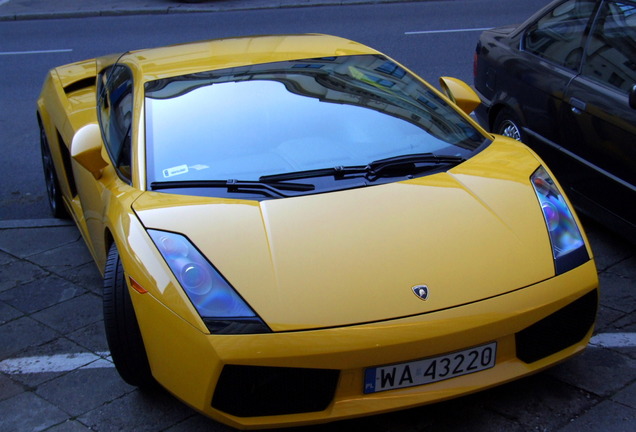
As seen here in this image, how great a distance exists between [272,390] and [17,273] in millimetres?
2612

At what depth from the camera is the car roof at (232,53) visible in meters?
4.23

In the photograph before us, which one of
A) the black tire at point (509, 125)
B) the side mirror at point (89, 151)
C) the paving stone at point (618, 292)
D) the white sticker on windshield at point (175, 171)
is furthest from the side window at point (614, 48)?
the side mirror at point (89, 151)

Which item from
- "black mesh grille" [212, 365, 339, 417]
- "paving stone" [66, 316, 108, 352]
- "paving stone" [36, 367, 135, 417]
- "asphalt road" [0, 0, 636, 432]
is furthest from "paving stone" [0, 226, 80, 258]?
"black mesh grille" [212, 365, 339, 417]

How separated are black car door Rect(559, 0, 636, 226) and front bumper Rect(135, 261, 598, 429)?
4.98 ft

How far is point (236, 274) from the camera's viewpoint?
9.80ft

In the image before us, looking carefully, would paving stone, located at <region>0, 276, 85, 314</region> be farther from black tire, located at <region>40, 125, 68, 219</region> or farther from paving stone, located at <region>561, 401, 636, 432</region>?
paving stone, located at <region>561, 401, 636, 432</region>

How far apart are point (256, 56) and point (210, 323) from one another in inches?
74.6

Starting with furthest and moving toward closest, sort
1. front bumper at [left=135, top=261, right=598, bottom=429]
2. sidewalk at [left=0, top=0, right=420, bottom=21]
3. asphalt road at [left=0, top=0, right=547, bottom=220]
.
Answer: sidewalk at [left=0, top=0, right=420, bottom=21] → asphalt road at [left=0, top=0, right=547, bottom=220] → front bumper at [left=135, top=261, right=598, bottom=429]

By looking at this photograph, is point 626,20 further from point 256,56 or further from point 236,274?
point 236,274

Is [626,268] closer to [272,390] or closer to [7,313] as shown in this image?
[272,390]

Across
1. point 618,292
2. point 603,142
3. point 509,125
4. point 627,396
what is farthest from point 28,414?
point 509,125

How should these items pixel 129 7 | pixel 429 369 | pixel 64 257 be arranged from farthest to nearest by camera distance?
1. pixel 129 7
2. pixel 64 257
3. pixel 429 369

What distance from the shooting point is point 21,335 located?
4152 millimetres

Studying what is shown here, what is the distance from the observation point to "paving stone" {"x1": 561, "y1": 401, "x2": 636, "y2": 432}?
310 cm
